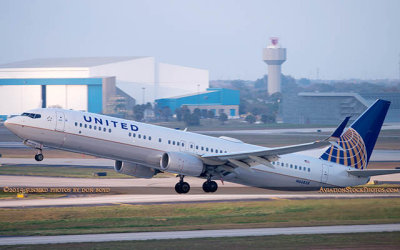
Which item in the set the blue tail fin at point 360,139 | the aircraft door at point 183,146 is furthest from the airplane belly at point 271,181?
the aircraft door at point 183,146

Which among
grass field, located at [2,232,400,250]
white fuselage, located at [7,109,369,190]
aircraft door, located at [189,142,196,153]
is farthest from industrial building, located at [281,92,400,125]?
grass field, located at [2,232,400,250]

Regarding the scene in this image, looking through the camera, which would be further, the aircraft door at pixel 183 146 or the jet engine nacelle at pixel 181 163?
the aircraft door at pixel 183 146

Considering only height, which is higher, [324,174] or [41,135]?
[41,135]

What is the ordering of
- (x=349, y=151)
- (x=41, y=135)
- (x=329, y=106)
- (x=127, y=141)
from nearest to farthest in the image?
(x=41, y=135) < (x=127, y=141) < (x=349, y=151) < (x=329, y=106)

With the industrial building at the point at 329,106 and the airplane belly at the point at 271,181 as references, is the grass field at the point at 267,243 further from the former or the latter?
the industrial building at the point at 329,106

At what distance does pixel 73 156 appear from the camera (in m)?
93.2

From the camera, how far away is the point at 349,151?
51.4m

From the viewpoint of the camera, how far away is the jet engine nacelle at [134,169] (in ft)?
153

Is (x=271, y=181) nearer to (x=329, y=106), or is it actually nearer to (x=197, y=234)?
(x=197, y=234)

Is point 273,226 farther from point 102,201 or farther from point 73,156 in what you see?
point 73,156

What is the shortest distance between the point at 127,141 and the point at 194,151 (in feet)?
17.3

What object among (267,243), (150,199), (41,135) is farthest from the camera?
(150,199)

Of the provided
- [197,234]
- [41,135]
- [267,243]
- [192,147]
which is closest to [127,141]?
[192,147]

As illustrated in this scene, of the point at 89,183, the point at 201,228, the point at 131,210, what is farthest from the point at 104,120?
the point at 89,183
